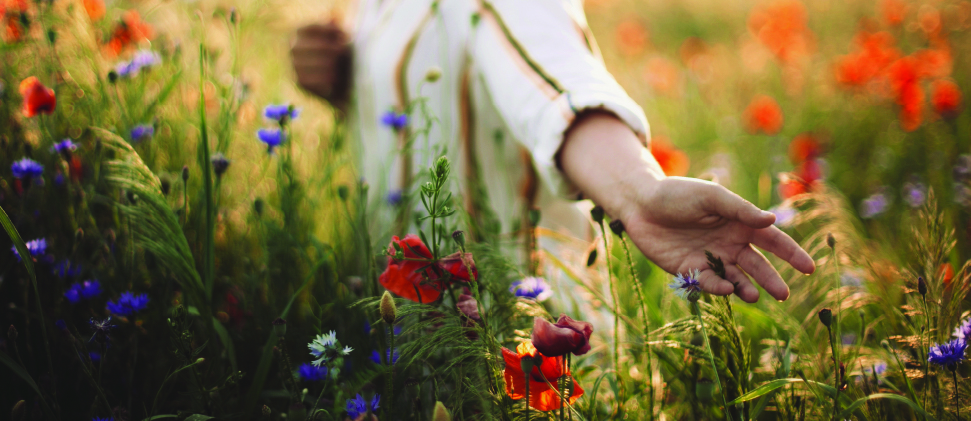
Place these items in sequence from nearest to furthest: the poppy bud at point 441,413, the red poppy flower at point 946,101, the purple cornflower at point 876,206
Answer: the poppy bud at point 441,413 < the purple cornflower at point 876,206 < the red poppy flower at point 946,101

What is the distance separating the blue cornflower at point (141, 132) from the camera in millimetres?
923

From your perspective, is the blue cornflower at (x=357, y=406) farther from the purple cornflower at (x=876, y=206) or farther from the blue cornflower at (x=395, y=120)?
the purple cornflower at (x=876, y=206)

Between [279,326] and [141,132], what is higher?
[141,132]

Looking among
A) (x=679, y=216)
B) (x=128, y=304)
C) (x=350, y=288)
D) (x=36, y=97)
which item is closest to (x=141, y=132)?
(x=36, y=97)

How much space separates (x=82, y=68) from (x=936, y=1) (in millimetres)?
3927

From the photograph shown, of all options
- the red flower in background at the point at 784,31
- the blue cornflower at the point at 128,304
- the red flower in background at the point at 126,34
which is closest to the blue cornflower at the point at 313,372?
the blue cornflower at the point at 128,304

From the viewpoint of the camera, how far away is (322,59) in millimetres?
1188

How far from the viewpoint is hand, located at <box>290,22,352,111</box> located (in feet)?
3.89

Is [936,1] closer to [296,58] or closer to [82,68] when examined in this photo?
[296,58]

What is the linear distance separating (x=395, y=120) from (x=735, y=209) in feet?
2.25

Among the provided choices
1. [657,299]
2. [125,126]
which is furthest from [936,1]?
[125,126]

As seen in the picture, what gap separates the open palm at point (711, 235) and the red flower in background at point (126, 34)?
1.19 m

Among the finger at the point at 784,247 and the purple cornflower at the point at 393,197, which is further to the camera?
the purple cornflower at the point at 393,197

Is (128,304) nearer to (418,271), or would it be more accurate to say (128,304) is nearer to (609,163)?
(418,271)
